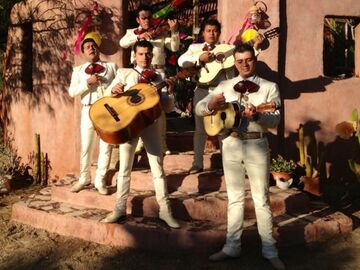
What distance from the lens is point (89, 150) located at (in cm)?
541

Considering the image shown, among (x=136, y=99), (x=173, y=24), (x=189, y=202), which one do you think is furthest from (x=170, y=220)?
(x=173, y=24)

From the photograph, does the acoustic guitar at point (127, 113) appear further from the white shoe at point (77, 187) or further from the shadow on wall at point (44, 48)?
the shadow on wall at point (44, 48)

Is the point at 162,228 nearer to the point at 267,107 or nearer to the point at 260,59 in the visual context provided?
the point at 267,107

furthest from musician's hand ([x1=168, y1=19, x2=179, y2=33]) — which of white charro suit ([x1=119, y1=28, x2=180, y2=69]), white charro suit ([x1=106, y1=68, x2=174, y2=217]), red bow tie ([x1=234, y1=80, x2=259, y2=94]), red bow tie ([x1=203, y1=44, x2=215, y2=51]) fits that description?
red bow tie ([x1=234, y1=80, x2=259, y2=94])

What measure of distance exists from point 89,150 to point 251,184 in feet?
7.37

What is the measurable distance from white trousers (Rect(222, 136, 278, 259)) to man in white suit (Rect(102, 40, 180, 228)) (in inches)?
29.1

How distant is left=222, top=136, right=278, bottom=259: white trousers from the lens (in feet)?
13.0

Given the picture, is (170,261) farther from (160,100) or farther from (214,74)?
(214,74)

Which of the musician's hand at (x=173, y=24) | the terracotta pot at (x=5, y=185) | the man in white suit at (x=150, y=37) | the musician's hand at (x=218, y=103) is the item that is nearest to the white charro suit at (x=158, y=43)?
the man in white suit at (x=150, y=37)

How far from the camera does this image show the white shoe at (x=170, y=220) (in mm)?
4625

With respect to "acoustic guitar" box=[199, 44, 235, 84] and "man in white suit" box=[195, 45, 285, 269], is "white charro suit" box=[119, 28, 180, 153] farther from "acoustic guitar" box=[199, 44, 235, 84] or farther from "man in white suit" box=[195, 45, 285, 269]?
"man in white suit" box=[195, 45, 285, 269]

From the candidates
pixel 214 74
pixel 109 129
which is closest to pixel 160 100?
pixel 109 129

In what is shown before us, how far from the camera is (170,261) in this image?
4.35 meters

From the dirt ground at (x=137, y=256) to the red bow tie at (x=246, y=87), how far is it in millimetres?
1644
